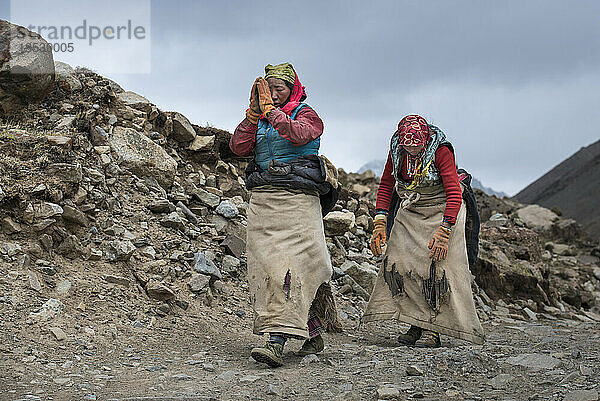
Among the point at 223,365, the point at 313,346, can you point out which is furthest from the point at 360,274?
the point at 223,365

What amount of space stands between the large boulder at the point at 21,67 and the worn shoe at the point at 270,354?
4.24 metres

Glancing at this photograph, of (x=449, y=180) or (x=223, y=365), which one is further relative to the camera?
(x=449, y=180)

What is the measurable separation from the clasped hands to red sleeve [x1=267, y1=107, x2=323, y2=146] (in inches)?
3.7

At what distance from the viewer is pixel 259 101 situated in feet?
14.7

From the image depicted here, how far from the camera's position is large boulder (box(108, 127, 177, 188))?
6668 millimetres

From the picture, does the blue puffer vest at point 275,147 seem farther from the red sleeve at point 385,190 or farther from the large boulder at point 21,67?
the large boulder at point 21,67

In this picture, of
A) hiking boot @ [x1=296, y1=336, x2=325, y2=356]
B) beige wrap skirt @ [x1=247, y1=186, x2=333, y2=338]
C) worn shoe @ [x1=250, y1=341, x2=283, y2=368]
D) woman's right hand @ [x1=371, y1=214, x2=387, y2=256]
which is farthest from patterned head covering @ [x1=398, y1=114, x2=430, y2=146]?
worn shoe @ [x1=250, y1=341, x2=283, y2=368]

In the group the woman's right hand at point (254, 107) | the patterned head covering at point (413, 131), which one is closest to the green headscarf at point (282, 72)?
the woman's right hand at point (254, 107)

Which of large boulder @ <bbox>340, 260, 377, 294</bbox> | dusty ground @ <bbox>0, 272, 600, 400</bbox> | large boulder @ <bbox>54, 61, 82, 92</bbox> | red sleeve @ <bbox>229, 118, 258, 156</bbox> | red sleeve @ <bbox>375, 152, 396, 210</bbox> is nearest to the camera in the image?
dusty ground @ <bbox>0, 272, 600, 400</bbox>

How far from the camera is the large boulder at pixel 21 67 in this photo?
6668mm

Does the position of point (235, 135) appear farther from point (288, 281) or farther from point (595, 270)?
point (595, 270)

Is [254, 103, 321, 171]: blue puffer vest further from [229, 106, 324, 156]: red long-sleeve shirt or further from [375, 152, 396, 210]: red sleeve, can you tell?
[375, 152, 396, 210]: red sleeve

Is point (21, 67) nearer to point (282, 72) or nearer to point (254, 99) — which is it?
point (254, 99)

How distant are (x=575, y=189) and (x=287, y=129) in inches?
1903
